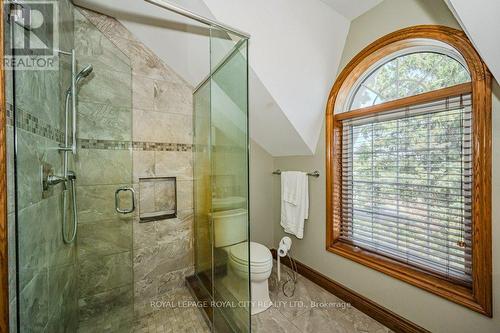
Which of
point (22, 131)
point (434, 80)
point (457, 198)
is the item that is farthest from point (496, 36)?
point (22, 131)

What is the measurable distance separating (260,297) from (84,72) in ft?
7.05

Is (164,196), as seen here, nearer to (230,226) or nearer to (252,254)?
(230,226)

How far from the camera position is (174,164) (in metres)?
2.10

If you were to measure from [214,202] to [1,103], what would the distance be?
129 centimetres

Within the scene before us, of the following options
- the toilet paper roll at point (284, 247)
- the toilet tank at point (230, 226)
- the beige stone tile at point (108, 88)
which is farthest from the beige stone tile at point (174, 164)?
the toilet paper roll at point (284, 247)

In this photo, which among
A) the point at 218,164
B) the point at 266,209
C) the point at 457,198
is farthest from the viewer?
the point at 266,209

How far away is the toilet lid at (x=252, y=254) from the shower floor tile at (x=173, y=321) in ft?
2.00

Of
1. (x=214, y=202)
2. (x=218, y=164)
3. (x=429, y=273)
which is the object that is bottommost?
(x=429, y=273)

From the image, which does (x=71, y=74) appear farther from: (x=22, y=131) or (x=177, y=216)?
(x=177, y=216)

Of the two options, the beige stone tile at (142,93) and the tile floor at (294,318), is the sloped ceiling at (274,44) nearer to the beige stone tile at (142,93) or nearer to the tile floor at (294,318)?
the beige stone tile at (142,93)

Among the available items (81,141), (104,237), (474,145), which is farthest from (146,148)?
(474,145)

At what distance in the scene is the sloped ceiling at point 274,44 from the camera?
1481mm

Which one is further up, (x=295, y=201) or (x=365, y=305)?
(x=295, y=201)

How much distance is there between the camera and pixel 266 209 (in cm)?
265
